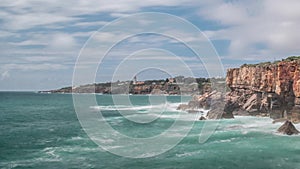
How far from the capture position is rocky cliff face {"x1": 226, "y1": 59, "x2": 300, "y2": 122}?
187ft

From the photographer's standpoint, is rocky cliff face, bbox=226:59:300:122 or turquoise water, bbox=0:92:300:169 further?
rocky cliff face, bbox=226:59:300:122

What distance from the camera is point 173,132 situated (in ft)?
160

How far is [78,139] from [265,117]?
33463 mm

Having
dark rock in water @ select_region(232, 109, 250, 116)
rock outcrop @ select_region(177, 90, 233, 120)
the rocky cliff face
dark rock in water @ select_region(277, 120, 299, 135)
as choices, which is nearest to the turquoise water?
dark rock in water @ select_region(277, 120, 299, 135)

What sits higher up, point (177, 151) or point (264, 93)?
point (264, 93)

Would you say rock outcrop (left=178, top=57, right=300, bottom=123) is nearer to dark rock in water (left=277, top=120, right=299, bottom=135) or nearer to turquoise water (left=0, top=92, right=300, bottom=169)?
turquoise water (left=0, top=92, right=300, bottom=169)

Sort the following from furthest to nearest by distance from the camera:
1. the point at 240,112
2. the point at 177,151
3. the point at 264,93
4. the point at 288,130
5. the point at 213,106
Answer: the point at 213,106 < the point at 240,112 < the point at 264,93 < the point at 288,130 < the point at 177,151

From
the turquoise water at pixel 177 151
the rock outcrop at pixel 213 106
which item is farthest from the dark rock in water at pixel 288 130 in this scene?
the rock outcrop at pixel 213 106

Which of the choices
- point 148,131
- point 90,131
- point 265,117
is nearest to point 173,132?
point 148,131

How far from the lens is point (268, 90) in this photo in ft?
210

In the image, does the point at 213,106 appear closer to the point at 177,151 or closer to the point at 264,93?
the point at 264,93

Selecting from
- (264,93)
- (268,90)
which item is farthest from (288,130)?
(264,93)

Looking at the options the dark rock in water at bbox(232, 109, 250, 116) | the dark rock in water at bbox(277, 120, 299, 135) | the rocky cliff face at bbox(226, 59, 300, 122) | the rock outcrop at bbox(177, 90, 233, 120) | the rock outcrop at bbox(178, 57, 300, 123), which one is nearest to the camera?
the dark rock in water at bbox(277, 120, 299, 135)

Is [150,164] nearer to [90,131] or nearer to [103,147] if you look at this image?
[103,147]
